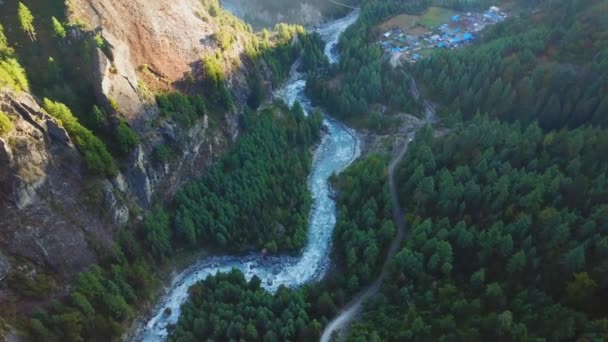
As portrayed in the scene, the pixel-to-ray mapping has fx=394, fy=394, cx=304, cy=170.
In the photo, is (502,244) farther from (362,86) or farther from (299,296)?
(362,86)

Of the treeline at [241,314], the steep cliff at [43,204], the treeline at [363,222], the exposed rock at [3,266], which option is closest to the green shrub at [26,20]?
the steep cliff at [43,204]

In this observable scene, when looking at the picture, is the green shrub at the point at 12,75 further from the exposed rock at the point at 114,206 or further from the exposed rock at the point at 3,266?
the exposed rock at the point at 3,266

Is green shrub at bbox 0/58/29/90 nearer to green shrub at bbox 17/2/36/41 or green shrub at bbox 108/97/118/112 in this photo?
green shrub at bbox 17/2/36/41

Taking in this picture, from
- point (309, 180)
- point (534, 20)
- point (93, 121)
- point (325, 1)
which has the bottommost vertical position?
point (309, 180)

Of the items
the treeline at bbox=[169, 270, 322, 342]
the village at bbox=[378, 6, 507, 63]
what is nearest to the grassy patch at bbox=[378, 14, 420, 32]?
the village at bbox=[378, 6, 507, 63]

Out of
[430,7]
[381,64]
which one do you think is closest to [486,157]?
[381,64]

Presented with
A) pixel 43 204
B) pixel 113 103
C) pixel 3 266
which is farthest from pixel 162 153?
pixel 3 266

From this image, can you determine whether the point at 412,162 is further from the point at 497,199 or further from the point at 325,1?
the point at 325,1
